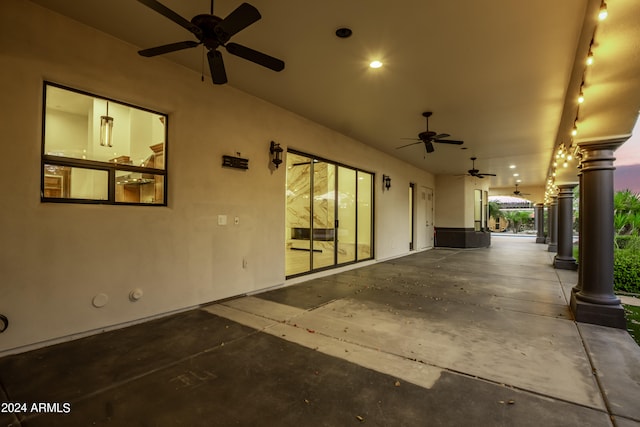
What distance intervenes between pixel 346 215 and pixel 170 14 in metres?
5.58

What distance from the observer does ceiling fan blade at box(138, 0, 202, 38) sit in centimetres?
202

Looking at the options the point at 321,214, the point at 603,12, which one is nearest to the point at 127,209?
the point at 321,214

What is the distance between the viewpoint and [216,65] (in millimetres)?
2758

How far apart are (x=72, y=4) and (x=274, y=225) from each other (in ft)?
11.5

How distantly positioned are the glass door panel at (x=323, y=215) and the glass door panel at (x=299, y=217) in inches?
5.0

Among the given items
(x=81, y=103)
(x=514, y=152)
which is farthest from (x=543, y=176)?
(x=81, y=103)

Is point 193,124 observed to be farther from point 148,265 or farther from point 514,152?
point 514,152

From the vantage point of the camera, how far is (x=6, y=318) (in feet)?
8.69

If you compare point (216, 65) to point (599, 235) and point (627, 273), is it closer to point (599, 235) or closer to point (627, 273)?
point (599, 235)

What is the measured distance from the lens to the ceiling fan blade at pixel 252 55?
2516mm

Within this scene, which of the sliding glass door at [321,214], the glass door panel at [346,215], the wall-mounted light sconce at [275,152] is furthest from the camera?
the glass door panel at [346,215]

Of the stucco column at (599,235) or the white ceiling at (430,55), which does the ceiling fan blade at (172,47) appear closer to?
the white ceiling at (430,55)

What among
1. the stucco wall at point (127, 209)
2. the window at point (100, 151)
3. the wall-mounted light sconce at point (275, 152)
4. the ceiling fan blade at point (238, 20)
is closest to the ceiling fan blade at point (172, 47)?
the ceiling fan blade at point (238, 20)

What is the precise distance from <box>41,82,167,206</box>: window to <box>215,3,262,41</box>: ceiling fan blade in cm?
190
